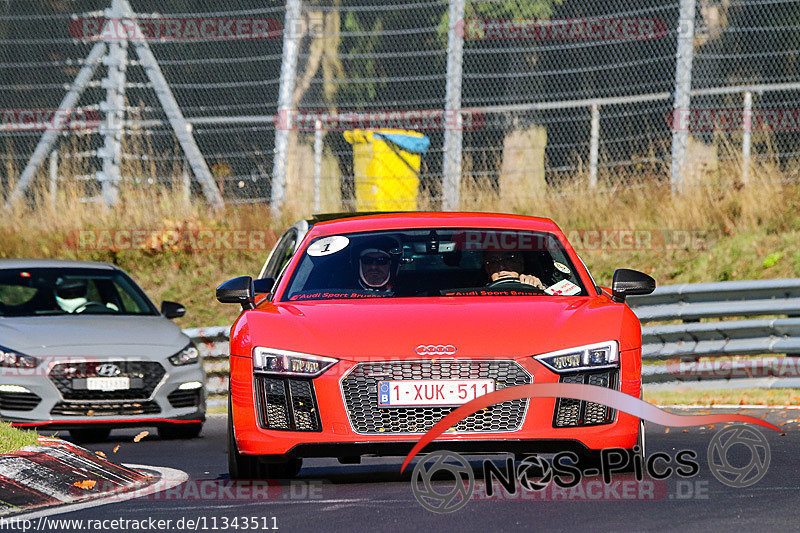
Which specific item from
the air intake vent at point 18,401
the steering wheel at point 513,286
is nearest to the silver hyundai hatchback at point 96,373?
the air intake vent at point 18,401

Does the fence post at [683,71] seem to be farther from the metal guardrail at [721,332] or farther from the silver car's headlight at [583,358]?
the silver car's headlight at [583,358]

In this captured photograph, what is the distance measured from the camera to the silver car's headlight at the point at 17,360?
12.7m

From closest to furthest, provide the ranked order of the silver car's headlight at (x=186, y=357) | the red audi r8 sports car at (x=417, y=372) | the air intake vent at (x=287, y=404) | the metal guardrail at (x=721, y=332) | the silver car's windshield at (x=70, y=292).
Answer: the red audi r8 sports car at (x=417, y=372)
the air intake vent at (x=287, y=404)
the silver car's headlight at (x=186, y=357)
the silver car's windshield at (x=70, y=292)
the metal guardrail at (x=721, y=332)

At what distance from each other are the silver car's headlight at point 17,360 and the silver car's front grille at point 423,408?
515 cm

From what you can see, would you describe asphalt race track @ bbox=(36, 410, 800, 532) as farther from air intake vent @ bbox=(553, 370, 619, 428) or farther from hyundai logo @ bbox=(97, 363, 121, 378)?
hyundai logo @ bbox=(97, 363, 121, 378)

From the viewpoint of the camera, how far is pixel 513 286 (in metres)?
9.25

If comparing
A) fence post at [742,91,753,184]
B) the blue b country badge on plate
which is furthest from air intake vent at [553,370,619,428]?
fence post at [742,91,753,184]

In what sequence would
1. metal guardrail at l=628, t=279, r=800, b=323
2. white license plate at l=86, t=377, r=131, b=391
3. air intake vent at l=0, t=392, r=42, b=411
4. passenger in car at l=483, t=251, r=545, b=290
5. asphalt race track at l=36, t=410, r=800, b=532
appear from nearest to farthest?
asphalt race track at l=36, t=410, r=800, b=532 < passenger in car at l=483, t=251, r=545, b=290 < air intake vent at l=0, t=392, r=42, b=411 < white license plate at l=86, t=377, r=131, b=391 < metal guardrail at l=628, t=279, r=800, b=323

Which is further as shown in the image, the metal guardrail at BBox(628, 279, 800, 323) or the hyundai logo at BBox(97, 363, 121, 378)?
the metal guardrail at BBox(628, 279, 800, 323)

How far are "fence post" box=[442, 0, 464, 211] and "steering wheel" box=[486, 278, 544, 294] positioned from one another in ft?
36.5

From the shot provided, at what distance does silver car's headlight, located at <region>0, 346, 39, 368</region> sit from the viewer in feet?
41.7

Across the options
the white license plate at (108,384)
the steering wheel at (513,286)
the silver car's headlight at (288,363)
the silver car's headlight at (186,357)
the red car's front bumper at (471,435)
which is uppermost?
the steering wheel at (513,286)

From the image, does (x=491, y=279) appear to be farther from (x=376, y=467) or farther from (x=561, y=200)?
(x=561, y=200)

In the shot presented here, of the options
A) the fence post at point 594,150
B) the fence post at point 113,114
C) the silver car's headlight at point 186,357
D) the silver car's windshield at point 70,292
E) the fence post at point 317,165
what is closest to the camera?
the silver car's headlight at point 186,357
